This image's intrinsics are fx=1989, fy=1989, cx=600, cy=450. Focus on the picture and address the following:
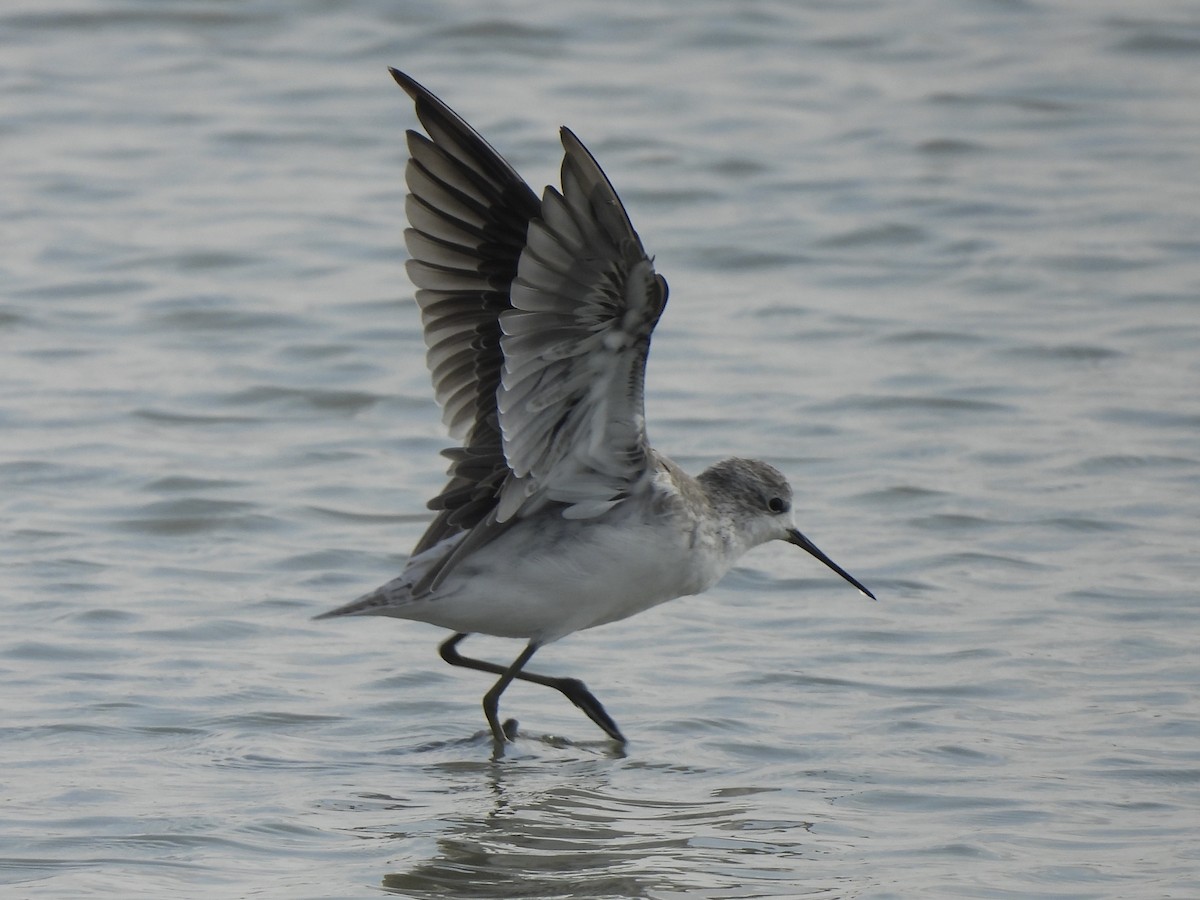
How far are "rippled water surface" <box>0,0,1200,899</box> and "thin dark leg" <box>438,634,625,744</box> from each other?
0.46ft

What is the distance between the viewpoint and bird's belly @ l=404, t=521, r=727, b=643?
20.5 ft

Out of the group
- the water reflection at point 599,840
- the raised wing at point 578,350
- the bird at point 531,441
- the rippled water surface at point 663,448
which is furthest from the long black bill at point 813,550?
the water reflection at point 599,840

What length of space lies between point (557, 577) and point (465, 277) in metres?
1.04

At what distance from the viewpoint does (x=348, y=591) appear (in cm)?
775

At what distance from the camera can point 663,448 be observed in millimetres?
9312

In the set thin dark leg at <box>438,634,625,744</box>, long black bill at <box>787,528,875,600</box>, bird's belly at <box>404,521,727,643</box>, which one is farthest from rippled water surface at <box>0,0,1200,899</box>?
bird's belly at <box>404,521,727,643</box>

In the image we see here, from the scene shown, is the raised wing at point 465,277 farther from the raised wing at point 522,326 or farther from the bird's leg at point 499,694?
the bird's leg at point 499,694

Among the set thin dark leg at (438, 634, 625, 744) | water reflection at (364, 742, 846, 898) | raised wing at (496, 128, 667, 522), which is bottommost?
water reflection at (364, 742, 846, 898)

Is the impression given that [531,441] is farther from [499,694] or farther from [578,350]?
[499,694]

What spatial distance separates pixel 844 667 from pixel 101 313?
5.34m

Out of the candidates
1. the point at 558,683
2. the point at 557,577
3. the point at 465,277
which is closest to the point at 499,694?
the point at 558,683

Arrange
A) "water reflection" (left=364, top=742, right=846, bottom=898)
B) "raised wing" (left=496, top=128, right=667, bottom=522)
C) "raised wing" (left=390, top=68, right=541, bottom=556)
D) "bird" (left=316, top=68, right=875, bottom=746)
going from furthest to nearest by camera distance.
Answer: "raised wing" (left=390, top=68, right=541, bottom=556), "bird" (left=316, top=68, right=875, bottom=746), "raised wing" (left=496, top=128, right=667, bottom=522), "water reflection" (left=364, top=742, right=846, bottom=898)

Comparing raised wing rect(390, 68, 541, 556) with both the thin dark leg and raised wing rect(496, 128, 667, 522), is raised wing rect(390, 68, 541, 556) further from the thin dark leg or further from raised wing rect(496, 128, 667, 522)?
the thin dark leg

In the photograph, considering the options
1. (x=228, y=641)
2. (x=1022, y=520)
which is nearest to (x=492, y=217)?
(x=228, y=641)
